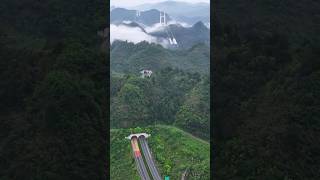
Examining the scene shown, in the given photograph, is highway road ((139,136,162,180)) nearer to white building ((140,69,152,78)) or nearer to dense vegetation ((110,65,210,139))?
dense vegetation ((110,65,210,139))

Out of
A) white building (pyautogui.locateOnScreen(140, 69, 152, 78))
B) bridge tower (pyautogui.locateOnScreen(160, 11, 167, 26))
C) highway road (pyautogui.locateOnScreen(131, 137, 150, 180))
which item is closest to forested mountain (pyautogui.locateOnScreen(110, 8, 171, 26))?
bridge tower (pyautogui.locateOnScreen(160, 11, 167, 26))

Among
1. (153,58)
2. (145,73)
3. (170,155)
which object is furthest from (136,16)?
(170,155)
